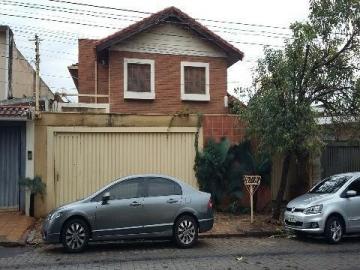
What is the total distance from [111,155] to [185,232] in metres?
5.20

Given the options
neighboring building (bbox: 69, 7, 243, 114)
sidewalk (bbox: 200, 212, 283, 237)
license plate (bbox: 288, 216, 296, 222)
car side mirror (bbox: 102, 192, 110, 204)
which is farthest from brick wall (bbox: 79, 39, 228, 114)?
car side mirror (bbox: 102, 192, 110, 204)

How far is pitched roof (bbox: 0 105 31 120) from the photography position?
1534cm

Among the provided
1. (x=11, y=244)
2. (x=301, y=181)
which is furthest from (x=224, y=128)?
(x=11, y=244)

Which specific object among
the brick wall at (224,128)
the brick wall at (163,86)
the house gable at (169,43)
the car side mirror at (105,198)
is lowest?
the car side mirror at (105,198)

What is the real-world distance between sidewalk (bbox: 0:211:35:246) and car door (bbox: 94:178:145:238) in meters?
2.21

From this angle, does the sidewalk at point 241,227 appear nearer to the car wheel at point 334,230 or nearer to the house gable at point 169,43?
the car wheel at point 334,230

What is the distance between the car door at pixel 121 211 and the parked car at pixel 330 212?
394 cm

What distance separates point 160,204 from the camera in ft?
39.2

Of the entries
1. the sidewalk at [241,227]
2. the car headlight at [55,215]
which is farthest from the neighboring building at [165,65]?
the car headlight at [55,215]

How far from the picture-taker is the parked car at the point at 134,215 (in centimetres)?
1131

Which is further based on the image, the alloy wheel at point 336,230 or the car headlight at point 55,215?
the alloy wheel at point 336,230

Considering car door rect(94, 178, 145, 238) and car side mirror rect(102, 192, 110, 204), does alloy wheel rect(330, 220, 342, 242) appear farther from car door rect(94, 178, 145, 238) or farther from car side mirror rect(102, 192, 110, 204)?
car side mirror rect(102, 192, 110, 204)

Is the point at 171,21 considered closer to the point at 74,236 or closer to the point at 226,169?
the point at 226,169

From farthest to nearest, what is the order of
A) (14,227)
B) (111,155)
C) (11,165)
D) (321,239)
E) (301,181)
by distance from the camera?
(301,181)
(111,155)
(11,165)
(14,227)
(321,239)
